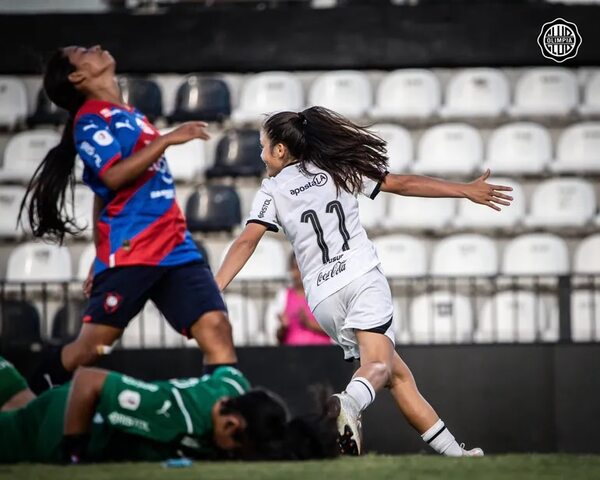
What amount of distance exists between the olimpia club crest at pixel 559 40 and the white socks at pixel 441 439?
6309mm

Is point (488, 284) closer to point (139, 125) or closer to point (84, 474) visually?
point (139, 125)

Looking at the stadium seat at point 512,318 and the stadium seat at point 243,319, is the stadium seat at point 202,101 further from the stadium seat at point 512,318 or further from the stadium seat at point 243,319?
the stadium seat at point 512,318

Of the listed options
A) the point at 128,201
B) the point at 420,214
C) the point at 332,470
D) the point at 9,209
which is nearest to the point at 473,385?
the point at 420,214

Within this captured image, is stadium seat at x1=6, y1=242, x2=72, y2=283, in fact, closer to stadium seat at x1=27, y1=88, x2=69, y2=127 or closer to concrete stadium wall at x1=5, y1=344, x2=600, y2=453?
stadium seat at x1=27, y1=88, x2=69, y2=127

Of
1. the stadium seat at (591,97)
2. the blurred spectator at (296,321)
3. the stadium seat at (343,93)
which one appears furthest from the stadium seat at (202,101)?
the stadium seat at (591,97)

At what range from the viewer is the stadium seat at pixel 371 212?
1129 centimetres

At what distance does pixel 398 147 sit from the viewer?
11648mm

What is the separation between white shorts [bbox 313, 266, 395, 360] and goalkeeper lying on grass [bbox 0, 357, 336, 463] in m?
0.88

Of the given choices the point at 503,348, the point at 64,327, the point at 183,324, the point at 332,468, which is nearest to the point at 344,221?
the point at 183,324

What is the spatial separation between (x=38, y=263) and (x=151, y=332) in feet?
3.82

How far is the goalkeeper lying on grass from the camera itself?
16.0 ft

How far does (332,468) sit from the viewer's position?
462 centimetres

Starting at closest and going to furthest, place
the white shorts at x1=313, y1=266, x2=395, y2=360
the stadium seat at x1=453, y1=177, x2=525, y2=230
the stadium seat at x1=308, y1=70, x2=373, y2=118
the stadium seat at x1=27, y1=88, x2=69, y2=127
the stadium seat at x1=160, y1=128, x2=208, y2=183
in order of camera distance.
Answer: the white shorts at x1=313, y1=266, x2=395, y2=360 → the stadium seat at x1=453, y1=177, x2=525, y2=230 → the stadium seat at x1=160, y1=128, x2=208, y2=183 → the stadium seat at x1=308, y1=70, x2=373, y2=118 → the stadium seat at x1=27, y1=88, x2=69, y2=127

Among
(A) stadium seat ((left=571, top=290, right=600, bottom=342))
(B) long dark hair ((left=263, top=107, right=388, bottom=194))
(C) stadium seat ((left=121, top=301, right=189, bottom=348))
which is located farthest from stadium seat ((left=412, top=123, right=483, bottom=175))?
(B) long dark hair ((left=263, top=107, right=388, bottom=194))
